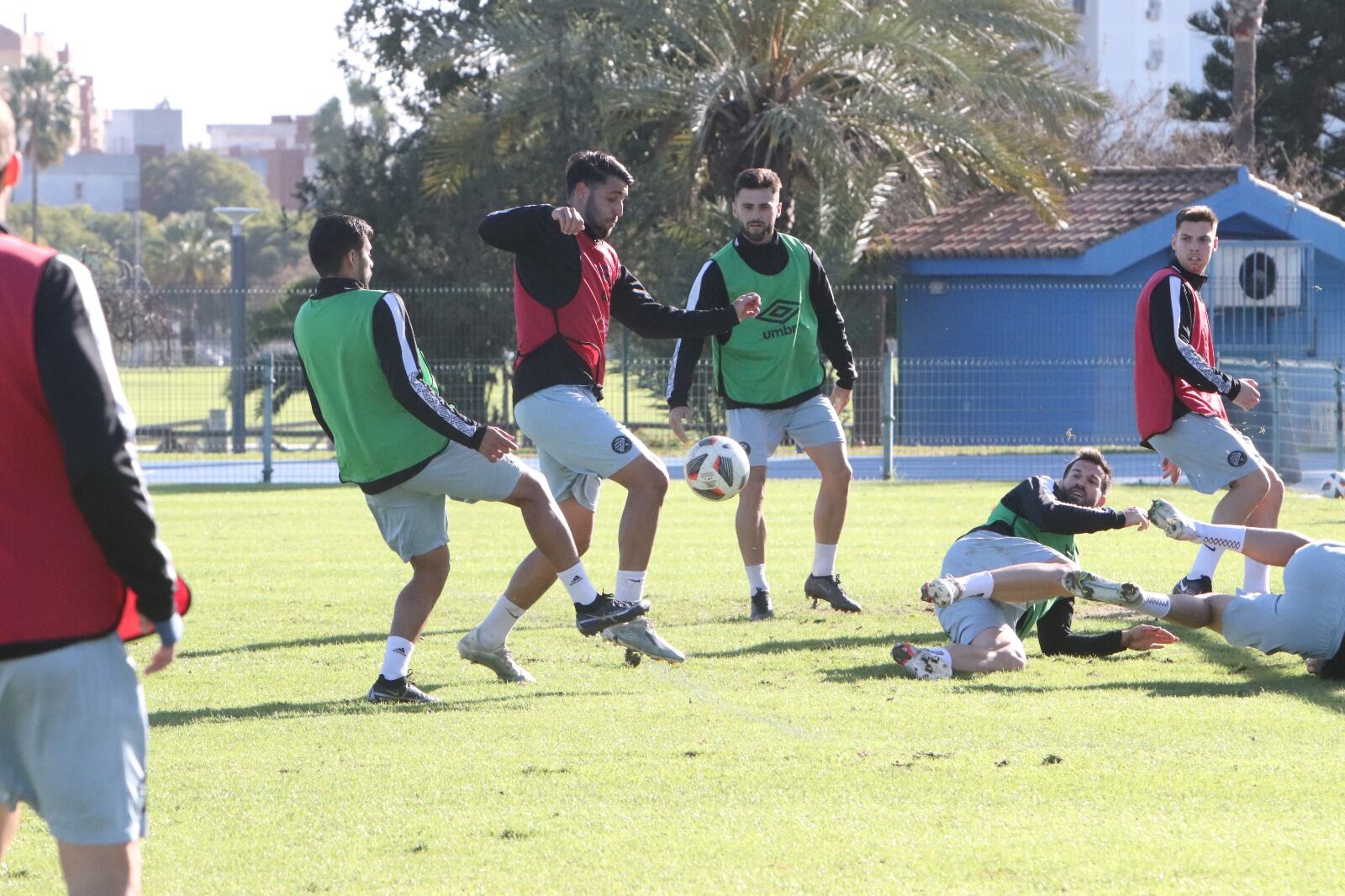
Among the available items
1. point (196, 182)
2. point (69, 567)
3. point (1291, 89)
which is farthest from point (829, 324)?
point (196, 182)

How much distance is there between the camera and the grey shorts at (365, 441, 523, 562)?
670cm

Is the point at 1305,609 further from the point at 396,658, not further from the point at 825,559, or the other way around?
the point at 396,658

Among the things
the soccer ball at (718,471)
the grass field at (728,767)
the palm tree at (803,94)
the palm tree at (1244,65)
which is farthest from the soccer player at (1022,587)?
the palm tree at (1244,65)

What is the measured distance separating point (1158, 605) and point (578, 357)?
9.04ft

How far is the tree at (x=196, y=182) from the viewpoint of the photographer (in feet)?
441

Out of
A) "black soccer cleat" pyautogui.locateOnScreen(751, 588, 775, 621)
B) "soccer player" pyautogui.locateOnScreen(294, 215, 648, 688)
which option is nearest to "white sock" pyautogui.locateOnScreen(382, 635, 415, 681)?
"soccer player" pyautogui.locateOnScreen(294, 215, 648, 688)

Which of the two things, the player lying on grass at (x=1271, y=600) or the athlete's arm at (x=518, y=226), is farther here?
the athlete's arm at (x=518, y=226)

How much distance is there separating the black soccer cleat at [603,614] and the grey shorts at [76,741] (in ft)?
12.7

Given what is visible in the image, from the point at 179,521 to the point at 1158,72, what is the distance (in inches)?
3375

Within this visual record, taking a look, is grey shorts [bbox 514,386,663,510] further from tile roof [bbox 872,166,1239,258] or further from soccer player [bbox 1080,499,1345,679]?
tile roof [bbox 872,166,1239,258]

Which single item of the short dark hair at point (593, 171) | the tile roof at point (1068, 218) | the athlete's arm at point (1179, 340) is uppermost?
the tile roof at point (1068, 218)

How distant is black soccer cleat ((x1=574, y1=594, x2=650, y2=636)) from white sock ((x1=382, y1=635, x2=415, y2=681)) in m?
0.70

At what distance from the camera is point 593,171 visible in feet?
24.2

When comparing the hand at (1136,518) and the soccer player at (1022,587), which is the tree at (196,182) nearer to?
the soccer player at (1022,587)
